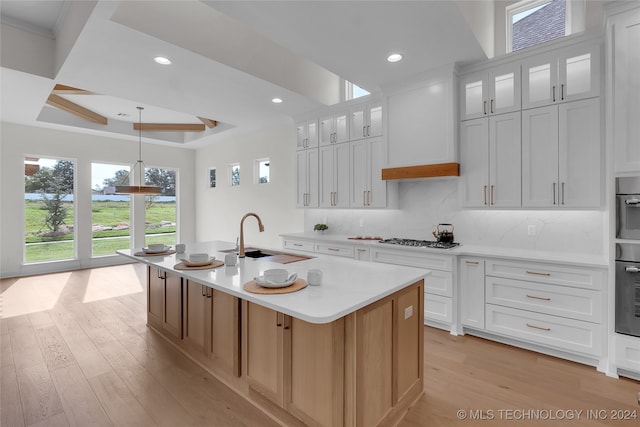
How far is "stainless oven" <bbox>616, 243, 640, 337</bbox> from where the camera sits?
2217mm

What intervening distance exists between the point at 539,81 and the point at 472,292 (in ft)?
6.99

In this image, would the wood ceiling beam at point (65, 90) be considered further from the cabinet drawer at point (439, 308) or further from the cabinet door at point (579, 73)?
the cabinet door at point (579, 73)

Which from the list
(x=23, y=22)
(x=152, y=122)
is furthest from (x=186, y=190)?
(x=23, y=22)

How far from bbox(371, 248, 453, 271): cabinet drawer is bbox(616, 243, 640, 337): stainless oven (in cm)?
123

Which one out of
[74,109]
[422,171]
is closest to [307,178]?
[422,171]

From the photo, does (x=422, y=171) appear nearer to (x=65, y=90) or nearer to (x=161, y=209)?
(x=65, y=90)

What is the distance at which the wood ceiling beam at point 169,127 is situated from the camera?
6656 millimetres

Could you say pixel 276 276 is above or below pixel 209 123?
below

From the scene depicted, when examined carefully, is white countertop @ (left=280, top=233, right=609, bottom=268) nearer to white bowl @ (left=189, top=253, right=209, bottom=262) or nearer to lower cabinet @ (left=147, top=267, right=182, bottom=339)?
white bowl @ (left=189, top=253, right=209, bottom=262)

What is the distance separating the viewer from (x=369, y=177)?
162 inches

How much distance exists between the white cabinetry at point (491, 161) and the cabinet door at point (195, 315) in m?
2.76

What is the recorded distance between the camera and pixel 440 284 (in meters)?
3.22

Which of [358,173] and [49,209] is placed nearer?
[358,173]

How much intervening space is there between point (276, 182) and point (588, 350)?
477 centimetres
